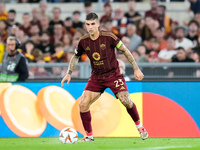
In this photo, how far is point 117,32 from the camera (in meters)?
12.7

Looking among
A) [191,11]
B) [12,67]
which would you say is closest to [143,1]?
[191,11]

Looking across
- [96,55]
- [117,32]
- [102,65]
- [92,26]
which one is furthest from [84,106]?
[117,32]

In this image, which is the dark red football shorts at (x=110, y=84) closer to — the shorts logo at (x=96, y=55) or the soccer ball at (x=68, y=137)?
the shorts logo at (x=96, y=55)

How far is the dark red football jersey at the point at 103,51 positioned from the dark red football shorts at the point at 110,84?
8 cm

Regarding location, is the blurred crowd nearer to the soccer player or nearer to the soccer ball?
the soccer player

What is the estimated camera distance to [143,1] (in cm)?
1464

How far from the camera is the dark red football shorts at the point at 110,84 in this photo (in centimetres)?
776

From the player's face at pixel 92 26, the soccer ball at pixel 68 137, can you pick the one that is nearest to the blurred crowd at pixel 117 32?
the player's face at pixel 92 26

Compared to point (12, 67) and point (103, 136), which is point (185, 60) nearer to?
point (103, 136)

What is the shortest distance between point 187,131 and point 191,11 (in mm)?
5591

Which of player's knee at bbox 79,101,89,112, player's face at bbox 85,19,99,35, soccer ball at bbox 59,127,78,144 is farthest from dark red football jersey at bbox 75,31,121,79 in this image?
soccer ball at bbox 59,127,78,144

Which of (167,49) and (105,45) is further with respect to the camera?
(167,49)

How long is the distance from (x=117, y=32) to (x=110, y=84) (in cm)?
512

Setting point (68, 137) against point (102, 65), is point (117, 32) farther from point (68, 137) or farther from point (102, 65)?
point (68, 137)
